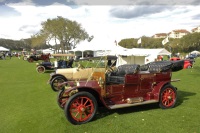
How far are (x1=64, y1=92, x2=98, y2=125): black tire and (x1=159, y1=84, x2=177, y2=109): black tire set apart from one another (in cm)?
199

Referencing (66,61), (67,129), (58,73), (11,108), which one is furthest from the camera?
(66,61)

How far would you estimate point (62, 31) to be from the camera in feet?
141

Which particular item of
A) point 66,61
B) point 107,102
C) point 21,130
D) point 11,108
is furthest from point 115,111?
point 66,61

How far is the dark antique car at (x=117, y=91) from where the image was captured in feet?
14.4

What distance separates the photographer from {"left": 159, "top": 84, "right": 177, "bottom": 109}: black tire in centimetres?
522

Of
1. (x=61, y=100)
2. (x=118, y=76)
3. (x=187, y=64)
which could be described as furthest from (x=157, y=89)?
(x=187, y=64)

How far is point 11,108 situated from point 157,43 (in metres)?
63.5

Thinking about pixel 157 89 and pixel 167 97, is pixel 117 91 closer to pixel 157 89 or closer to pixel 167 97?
pixel 157 89

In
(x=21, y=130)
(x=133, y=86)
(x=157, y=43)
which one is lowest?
(x=21, y=130)

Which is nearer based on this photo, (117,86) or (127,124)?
(127,124)

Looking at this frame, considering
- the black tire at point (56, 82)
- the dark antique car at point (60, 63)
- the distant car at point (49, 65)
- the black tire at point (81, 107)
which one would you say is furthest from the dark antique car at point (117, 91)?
the distant car at point (49, 65)

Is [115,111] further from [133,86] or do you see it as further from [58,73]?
[58,73]

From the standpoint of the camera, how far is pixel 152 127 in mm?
4066

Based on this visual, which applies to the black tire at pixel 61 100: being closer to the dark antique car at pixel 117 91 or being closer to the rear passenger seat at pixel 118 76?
the dark antique car at pixel 117 91
